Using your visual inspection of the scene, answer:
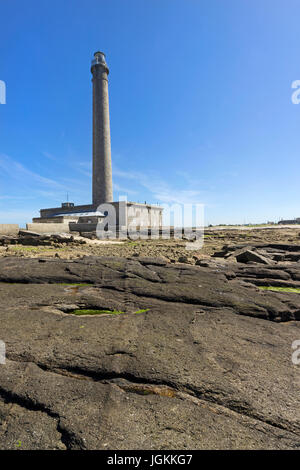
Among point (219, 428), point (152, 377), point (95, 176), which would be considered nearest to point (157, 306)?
point (152, 377)

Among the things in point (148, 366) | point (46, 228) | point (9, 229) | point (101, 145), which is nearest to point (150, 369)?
point (148, 366)

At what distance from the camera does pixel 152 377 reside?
2.68 meters

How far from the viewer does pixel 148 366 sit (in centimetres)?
285

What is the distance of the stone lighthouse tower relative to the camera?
125 feet

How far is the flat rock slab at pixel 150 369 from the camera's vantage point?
6.64ft

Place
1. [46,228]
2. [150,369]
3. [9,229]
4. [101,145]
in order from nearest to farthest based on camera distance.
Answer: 1. [150,369]
2. [9,229]
3. [46,228]
4. [101,145]

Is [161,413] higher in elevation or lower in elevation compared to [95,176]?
lower

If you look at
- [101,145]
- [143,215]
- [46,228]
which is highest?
[101,145]

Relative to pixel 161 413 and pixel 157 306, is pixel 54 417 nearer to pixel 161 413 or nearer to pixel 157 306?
pixel 161 413

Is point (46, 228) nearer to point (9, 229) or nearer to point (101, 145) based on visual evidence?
point (9, 229)

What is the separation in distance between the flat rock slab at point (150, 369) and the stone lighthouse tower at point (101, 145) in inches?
1384

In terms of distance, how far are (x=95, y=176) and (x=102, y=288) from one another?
3619 cm

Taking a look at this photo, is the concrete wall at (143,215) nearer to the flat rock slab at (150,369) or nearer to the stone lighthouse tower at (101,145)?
the stone lighthouse tower at (101,145)

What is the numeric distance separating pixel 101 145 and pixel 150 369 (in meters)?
40.0
